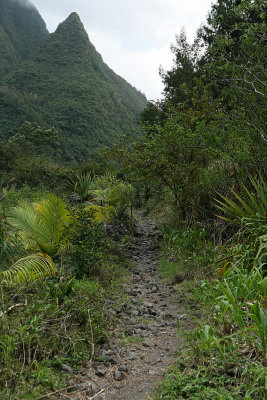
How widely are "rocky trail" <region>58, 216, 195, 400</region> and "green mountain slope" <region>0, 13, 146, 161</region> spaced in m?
37.7

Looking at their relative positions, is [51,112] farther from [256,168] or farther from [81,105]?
[256,168]

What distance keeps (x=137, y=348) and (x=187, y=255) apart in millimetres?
2721

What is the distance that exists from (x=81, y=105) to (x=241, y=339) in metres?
53.9

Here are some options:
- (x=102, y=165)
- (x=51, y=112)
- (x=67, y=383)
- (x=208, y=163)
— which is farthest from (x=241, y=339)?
(x=51, y=112)

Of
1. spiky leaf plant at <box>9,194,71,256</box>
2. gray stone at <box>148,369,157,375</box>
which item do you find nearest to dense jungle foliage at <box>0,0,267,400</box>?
spiky leaf plant at <box>9,194,71,256</box>

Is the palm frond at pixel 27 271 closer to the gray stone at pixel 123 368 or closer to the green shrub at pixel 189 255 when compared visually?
the gray stone at pixel 123 368

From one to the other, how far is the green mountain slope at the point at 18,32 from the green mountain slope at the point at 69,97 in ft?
18.9

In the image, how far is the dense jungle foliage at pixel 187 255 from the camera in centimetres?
233

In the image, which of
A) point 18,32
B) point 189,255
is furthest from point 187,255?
point 18,32

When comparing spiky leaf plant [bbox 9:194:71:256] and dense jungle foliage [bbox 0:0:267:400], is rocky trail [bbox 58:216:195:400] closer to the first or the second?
dense jungle foliage [bbox 0:0:267:400]

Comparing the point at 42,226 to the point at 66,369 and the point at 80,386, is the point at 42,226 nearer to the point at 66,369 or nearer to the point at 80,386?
the point at 66,369

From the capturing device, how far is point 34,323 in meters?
2.85

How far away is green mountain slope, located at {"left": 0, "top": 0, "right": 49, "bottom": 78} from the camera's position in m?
68.1

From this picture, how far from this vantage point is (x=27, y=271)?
3.74 m
